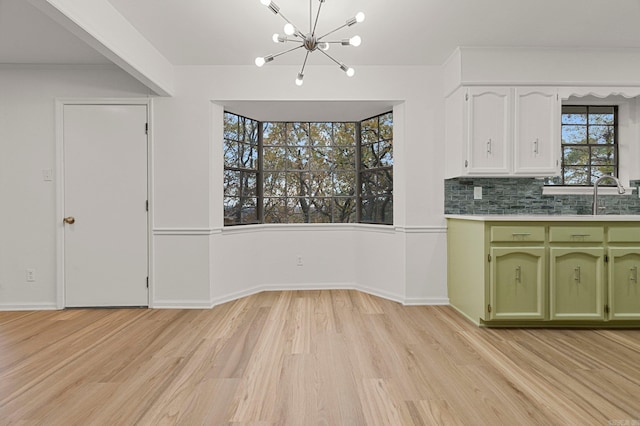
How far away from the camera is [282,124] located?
14.4 feet

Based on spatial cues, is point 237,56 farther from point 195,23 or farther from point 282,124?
point 282,124

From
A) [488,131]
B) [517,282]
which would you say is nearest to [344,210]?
[488,131]

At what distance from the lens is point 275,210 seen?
4367 mm

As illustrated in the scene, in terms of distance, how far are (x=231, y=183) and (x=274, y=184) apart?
0.60 m

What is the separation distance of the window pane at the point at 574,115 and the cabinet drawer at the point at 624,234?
50.8 inches

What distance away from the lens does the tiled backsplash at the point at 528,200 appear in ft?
11.6

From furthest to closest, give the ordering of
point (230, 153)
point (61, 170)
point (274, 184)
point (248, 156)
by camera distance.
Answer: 1. point (274, 184)
2. point (248, 156)
3. point (230, 153)
4. point (61, 170)

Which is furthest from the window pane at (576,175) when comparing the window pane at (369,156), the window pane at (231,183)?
the window pane at (231,183)

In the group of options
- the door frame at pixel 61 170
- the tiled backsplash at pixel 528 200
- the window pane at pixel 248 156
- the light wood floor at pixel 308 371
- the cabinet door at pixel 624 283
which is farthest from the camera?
the window pane at pixel 248 156

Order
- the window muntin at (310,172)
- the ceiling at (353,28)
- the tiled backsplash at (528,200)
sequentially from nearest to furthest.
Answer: the ceiling at (353,28), the tiled backsplash at (528,200), the window muntin at (310,172)

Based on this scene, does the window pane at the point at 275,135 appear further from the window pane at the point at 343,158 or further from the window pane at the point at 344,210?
the window pane at the point at 344,210

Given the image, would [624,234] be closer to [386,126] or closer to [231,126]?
[386,126]

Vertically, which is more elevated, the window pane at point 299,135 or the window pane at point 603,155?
the window pane at point 299,135

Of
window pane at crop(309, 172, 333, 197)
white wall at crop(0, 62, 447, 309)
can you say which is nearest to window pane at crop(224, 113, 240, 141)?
white wall at crop(0, 62, 447, 309)
